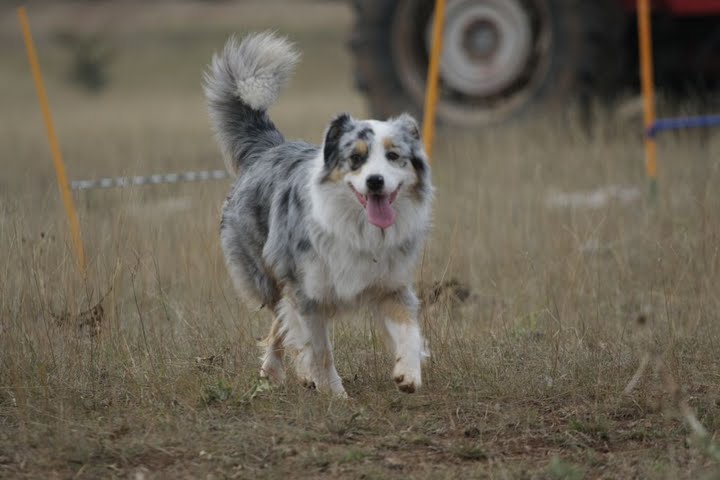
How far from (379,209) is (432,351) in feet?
2.83

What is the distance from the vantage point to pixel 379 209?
4.67 m

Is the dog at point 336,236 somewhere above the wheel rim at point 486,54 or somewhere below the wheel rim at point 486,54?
below

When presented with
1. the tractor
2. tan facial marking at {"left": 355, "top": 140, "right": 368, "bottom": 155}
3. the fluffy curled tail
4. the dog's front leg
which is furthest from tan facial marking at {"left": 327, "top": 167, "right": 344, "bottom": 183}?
the tractor

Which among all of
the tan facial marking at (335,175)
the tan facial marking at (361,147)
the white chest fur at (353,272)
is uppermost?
the tan facial marking at (361,147)

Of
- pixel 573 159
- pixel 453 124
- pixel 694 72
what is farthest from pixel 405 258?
pixel 694 72

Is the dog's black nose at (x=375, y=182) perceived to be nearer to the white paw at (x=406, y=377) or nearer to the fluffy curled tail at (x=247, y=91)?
the white paw at (x=406, y=377)

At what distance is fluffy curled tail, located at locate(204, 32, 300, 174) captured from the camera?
570 centimetres

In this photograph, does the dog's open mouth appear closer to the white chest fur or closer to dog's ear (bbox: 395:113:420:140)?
the white chest fur

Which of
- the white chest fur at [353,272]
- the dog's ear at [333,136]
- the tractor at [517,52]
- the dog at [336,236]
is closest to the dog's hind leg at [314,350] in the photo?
the dog at [336,236]

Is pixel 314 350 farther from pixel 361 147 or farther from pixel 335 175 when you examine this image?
pixel 361 147

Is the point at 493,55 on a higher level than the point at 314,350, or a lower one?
higher

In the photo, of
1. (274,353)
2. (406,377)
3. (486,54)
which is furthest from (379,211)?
(486,54)

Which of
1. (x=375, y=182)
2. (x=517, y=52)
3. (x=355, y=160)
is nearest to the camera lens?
(x=375, y=182)

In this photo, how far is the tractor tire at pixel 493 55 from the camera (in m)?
10.4
